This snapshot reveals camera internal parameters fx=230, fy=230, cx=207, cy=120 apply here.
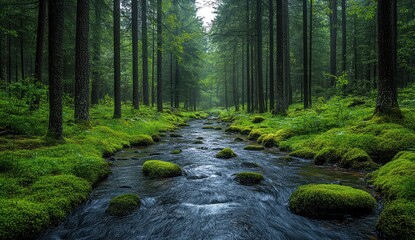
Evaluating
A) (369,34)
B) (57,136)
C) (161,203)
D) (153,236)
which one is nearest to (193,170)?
(161,203)

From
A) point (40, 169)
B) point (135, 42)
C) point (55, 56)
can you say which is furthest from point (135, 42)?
point (40, 169)

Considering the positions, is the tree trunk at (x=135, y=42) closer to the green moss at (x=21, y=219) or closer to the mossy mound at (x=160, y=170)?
the mossy mound at (x=160, y=170)

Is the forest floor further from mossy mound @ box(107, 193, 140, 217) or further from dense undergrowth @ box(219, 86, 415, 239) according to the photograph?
mossy mound @ box(107, 193, 140, 217)

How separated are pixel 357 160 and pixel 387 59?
12.6 ft

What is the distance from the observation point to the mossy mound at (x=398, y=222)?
126 inches

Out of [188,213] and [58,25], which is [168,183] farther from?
[58,25]

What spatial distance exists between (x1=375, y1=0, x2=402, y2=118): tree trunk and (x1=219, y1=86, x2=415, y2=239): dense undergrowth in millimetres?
623

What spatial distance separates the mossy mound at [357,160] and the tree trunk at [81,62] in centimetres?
1036

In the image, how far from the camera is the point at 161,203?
4.91 meters

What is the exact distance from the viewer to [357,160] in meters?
6.72

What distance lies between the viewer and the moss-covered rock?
24.5ft

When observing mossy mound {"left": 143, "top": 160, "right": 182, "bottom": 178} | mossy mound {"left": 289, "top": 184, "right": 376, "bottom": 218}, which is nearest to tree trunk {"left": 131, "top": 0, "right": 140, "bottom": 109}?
mossy mound {"left": 143, "top": 160, "right": 182, "bottom": 178}

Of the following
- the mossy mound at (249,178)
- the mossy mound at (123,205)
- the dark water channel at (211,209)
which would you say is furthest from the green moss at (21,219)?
the mossy mound at (249,178)

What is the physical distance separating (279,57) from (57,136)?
14.1 meters
